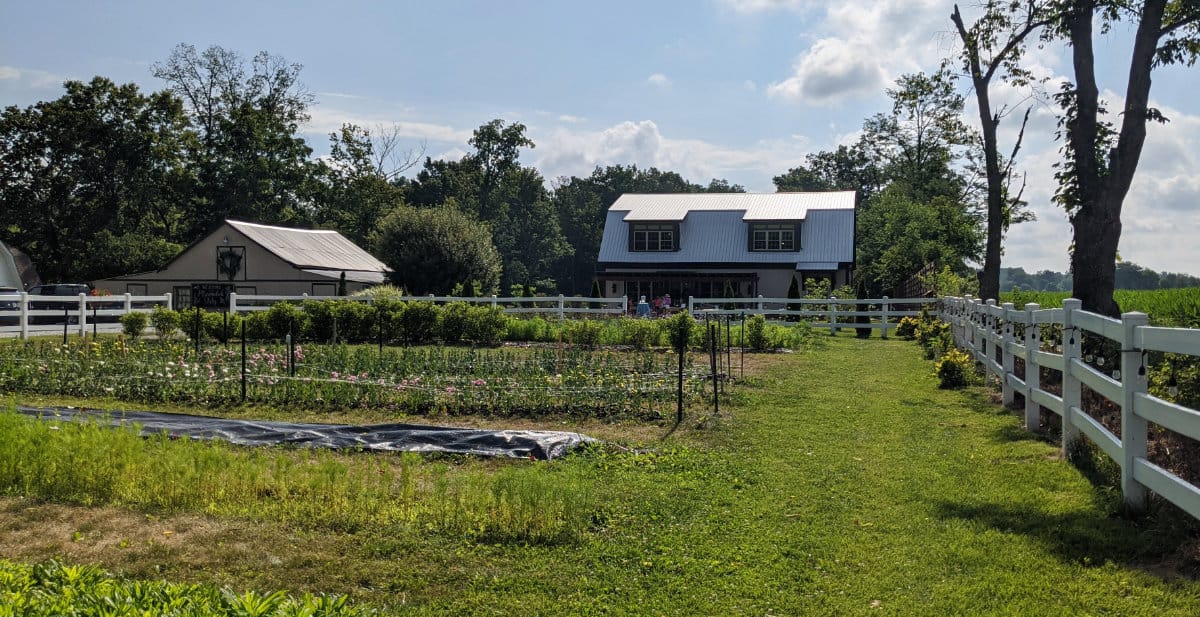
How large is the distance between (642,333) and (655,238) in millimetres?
24043

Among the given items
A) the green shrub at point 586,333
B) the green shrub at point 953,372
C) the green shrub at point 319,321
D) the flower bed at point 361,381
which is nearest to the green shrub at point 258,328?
the green shrub at point 319,321

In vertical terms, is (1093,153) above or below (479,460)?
above

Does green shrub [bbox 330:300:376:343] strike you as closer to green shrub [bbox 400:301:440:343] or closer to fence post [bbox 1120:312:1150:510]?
green shrub [bbox 400:301:440:343]

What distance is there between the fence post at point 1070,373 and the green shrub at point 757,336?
12683mm

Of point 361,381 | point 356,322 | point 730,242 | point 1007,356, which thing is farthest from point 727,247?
point 361,381

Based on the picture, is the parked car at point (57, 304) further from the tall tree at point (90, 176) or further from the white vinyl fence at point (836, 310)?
the white vinyl fence at point (836, 310)

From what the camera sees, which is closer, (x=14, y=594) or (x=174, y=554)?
(x=14, y=594)

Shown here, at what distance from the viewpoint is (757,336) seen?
2050cm

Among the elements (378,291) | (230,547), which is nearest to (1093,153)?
(230,547)

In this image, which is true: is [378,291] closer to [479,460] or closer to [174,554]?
[479,460]

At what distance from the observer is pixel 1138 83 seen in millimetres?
12195

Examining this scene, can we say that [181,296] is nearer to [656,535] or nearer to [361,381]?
[361,381]

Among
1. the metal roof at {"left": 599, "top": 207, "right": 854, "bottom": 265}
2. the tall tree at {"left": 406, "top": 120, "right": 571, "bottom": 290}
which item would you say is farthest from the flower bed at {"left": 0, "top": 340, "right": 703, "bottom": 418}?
the tall tree at {"left": 406, "top": 120, "right": 571, "bottom": 290}

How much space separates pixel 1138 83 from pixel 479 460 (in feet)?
33.6
